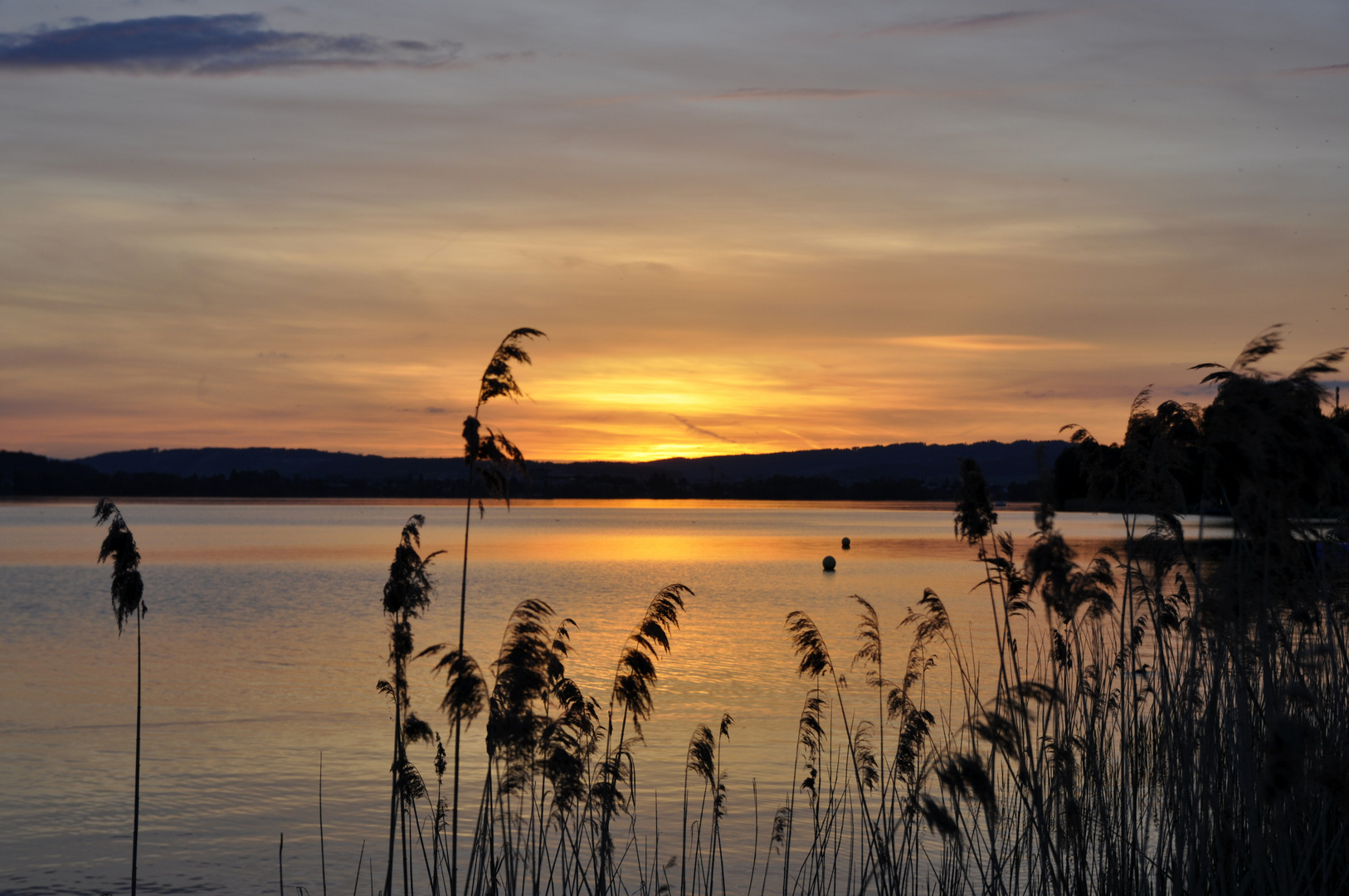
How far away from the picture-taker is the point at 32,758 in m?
16.5

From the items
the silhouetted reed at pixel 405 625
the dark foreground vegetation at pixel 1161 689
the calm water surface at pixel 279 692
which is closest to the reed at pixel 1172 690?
the dark foreground vegetation at pixel 1161 689

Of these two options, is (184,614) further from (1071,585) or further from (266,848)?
(1071,585)

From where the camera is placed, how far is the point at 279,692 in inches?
900

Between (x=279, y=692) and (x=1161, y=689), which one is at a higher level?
(x=1161, y=689)

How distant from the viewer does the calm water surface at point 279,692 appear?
41.8 feet

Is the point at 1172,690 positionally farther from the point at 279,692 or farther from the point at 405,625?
the point at 279,692

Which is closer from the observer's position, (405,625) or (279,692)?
(405,625)

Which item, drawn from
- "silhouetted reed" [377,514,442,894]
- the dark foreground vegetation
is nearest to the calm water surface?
"silhouetted reed" [377,514,442,894]

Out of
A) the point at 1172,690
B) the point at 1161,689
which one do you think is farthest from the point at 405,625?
the point at 1172,690

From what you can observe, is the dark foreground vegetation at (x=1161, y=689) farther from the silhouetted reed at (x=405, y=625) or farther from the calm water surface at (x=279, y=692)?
the calm water surface at (x=279, y=692)

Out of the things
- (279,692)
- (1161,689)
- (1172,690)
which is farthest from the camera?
(279,692)

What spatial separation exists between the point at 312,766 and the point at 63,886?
5296 mm

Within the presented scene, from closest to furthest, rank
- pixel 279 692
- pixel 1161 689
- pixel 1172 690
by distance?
pixel 1161 689 → pixel 1172 690 → pixel 279 692

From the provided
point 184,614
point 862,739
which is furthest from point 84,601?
point 862,739
